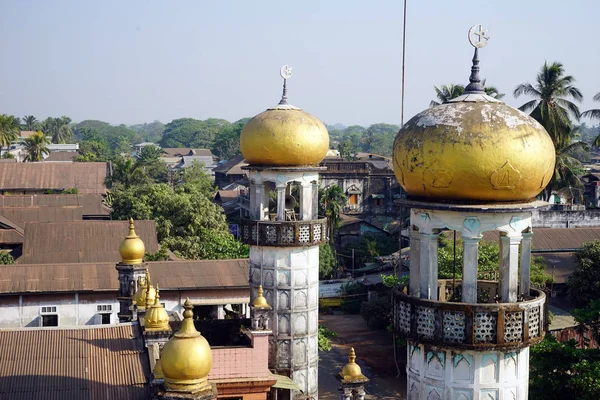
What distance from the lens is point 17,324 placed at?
28094 mm

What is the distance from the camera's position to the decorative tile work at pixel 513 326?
965 cm

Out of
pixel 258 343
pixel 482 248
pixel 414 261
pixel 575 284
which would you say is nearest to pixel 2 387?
pixel 258 343

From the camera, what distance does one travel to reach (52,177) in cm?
6681

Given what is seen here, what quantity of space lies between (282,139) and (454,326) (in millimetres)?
9389

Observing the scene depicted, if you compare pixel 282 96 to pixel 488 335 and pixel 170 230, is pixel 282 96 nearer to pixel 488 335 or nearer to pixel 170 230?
pixel 488 335

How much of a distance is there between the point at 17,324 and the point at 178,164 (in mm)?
98520

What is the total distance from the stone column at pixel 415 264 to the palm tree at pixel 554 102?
99.6 ft

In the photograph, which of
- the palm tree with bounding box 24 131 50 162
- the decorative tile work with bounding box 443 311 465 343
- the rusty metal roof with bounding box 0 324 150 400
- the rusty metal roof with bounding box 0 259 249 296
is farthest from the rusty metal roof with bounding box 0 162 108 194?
the decorative tile work with bounding box 443 311 465 343

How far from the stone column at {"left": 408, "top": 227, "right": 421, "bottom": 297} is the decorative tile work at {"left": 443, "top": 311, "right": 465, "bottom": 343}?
0.79m

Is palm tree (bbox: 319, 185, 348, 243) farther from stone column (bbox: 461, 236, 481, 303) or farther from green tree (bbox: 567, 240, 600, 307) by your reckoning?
stone column (bbox: 461, 236, 481, 303)

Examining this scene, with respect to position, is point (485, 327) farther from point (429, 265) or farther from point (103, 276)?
point (103, 276)

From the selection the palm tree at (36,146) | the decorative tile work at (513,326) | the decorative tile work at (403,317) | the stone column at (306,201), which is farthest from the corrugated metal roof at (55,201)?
the decorative tile work at (513,326)

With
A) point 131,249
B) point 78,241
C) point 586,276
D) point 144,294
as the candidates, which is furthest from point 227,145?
point 144,294

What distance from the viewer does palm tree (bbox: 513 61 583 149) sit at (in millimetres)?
39062
